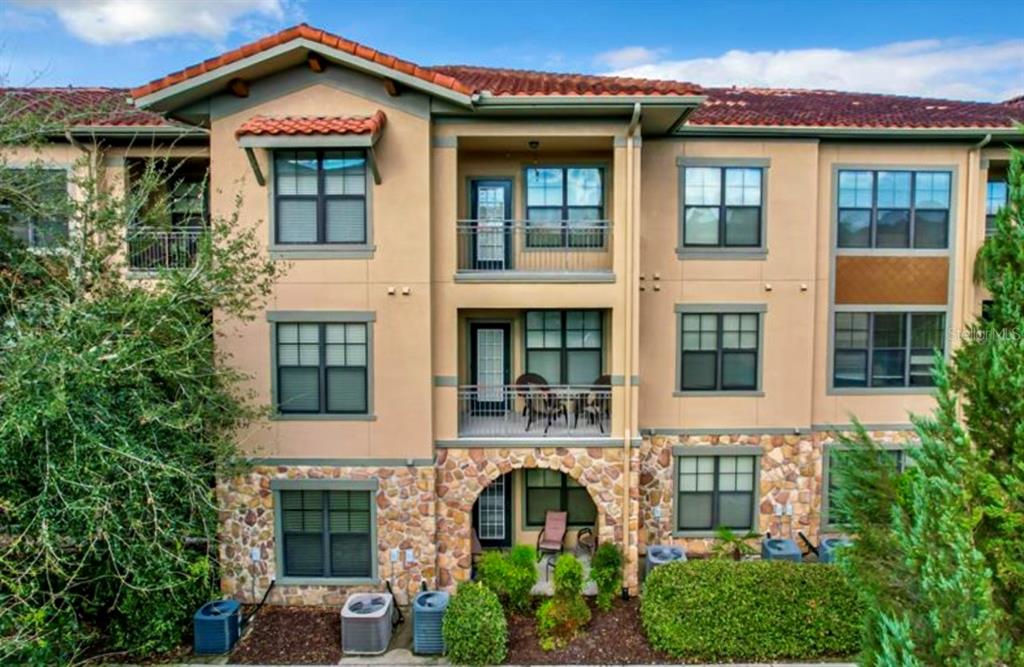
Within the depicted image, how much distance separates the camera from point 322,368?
10.7 meters

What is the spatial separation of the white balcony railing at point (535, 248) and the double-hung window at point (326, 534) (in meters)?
5.20

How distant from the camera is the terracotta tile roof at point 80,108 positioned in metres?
8.75

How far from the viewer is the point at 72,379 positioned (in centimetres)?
669

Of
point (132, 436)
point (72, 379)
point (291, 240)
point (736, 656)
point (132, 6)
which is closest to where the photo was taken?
point (72, 379)

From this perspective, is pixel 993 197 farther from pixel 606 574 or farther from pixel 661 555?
pixel 606 574

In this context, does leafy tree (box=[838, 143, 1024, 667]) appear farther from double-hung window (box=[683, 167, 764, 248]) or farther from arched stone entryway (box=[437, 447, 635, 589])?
double-hung window (box=[683, 167, 764, 248])

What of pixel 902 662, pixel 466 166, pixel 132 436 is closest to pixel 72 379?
pixel 132 436

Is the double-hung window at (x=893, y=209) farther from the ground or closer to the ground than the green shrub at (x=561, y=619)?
farther from the ground

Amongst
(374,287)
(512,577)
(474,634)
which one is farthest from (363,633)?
(374,287)

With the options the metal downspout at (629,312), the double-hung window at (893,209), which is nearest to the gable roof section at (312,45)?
the metal downspout at (629,312)

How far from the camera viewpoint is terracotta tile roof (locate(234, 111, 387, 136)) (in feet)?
32.0

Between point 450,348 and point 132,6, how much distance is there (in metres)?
13.1

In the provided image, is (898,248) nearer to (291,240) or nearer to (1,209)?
(291,240)

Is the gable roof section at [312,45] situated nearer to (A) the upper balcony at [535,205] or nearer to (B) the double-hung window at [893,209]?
(A) the upper balcony at [535,205]
